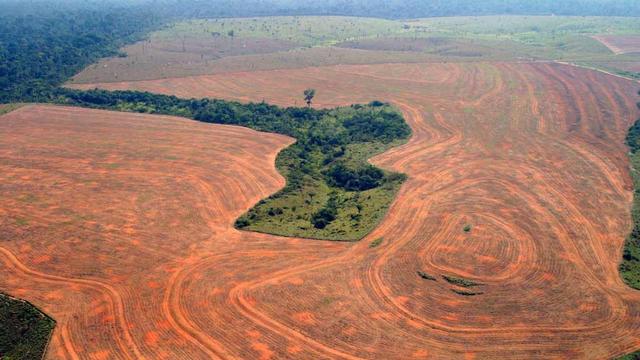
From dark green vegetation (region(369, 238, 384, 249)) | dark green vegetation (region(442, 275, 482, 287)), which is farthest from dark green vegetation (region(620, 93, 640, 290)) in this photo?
dark green vegetation (region(369, 238, 384, 249))

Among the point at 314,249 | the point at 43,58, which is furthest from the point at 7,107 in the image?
the point at 314,249

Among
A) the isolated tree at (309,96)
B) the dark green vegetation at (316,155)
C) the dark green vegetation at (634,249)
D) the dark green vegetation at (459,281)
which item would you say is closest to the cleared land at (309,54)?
the dark green vegetation at (316,155)

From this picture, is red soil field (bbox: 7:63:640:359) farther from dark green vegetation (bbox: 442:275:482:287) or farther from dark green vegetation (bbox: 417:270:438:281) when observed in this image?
dark green vegetation (bbox: 442:275:482:287)

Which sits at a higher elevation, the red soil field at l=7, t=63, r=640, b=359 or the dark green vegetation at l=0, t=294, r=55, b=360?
the red soil field at l=7, t=63, r=640, b=359

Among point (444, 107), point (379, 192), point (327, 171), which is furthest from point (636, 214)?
point (444, 107)

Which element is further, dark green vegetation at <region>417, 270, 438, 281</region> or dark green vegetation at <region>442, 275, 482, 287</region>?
dark green vegetation at <region>417, 270, 438, 281</region>

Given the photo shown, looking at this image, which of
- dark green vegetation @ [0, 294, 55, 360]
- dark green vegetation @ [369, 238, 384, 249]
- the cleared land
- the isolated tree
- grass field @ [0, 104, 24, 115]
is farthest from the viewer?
the cleared land

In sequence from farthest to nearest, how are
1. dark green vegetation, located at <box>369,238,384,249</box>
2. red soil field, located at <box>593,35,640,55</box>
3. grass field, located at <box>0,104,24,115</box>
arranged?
red soil field, located at <box>593,35,640,55</box>, grass field, located at <box>0,104,24,115</box>, dark green vegetation, located at <box>369,238,384,249</box>
